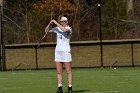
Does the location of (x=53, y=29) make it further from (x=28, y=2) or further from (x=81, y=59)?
(x=28, y=2)

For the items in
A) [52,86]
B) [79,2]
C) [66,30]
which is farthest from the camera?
[79,2]

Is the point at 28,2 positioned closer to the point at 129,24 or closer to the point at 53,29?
the point at 129,24

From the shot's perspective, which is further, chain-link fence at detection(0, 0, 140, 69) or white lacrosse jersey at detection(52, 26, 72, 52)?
chain-link fence at detection(0, 0, 140, 69)

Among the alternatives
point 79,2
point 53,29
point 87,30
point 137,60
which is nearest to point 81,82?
point 53,29

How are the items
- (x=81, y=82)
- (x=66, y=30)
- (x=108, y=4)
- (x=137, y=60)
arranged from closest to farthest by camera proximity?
(x=66, y=30), (x=81, y=82), (x=137, y=60), (x=108, y=4)

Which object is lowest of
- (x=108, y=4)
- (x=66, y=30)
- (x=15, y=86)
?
(x=15, y=86)

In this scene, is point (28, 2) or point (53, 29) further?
point (28, 2)

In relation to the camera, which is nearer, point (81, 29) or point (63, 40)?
point (63, 40)

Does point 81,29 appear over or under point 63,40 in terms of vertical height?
over

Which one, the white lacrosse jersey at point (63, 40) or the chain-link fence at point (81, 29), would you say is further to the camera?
the chain-link fence at point (81, 29)

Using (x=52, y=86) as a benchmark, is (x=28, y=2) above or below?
above

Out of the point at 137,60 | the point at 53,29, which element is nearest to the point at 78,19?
the point at 137,60

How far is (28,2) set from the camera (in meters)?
41.1

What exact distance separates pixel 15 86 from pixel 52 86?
1.20 metres
